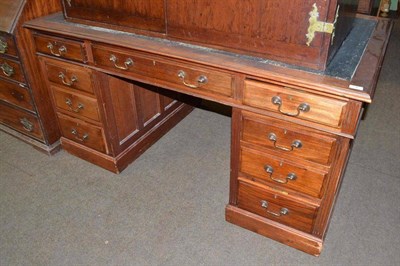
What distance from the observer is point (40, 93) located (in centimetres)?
223

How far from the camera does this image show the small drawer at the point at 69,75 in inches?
76.7

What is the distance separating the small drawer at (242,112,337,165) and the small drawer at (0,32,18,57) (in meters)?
1.44

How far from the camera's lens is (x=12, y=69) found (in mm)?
2156

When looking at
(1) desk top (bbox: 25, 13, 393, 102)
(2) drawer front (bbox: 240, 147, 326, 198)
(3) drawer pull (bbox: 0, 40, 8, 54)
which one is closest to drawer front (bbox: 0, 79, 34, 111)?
(3) drawer pull (bbox: 0, 40, 8, 54)

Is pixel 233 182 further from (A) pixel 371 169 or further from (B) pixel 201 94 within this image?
(A) pixel 371 169

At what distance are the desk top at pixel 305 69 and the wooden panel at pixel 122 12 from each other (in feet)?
0.16

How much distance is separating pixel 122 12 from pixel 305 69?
0.95 metres

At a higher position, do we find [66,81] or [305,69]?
[305,69]

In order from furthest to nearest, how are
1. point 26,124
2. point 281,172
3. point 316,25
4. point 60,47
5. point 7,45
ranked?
point 26,124 → point 7,45 → point 60,47 → point 281,172 → point 316,25

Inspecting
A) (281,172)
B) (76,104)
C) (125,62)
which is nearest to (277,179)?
(281,172)

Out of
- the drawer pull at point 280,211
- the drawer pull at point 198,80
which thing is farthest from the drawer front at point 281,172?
the drawer pull at point 198,80

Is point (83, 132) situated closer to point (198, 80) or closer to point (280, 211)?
point (198, 80)

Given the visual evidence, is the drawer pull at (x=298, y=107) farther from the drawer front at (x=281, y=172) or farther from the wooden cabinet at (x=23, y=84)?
the wooden cabinet at (x=23, y=84)

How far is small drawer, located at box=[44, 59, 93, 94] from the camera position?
6.39 ft
